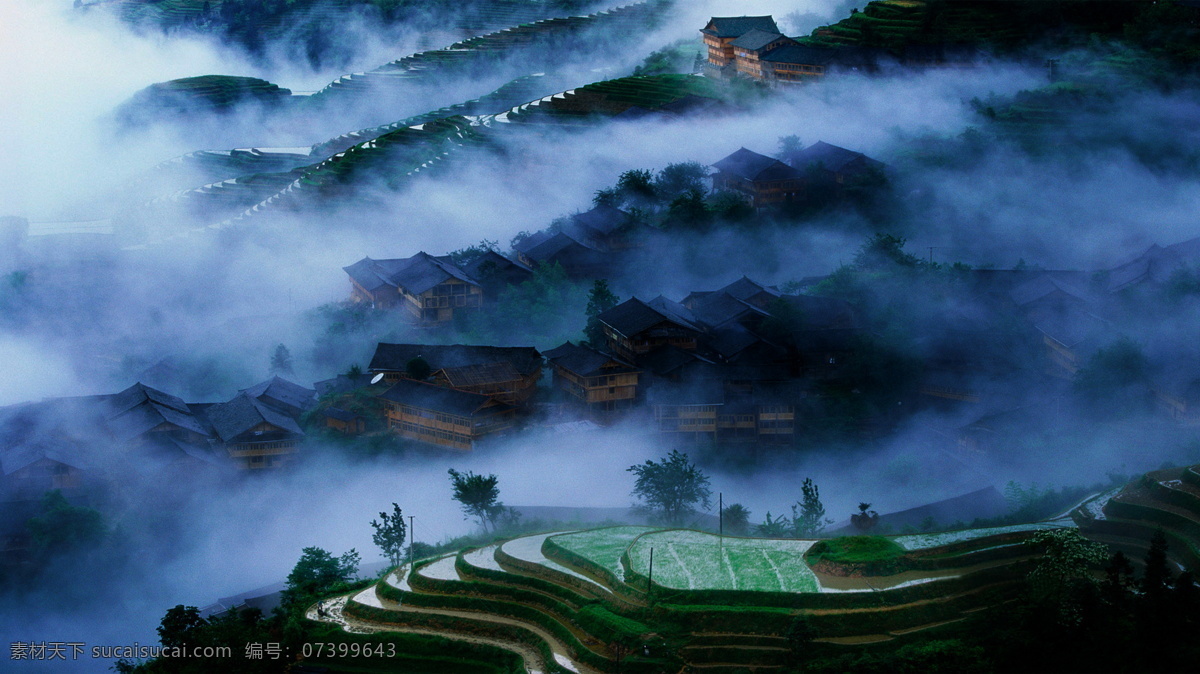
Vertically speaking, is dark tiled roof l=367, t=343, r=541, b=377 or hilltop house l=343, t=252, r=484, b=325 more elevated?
hilltop house l=343, t=252, r=484, b=325

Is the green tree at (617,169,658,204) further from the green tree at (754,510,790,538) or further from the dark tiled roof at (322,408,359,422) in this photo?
the green tree at (754,510,790,538)

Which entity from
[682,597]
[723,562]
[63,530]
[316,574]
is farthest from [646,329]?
[63,530]

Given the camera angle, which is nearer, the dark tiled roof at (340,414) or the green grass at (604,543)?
the green grass at (604,543)

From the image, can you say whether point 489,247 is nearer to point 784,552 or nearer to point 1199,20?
point 784,552

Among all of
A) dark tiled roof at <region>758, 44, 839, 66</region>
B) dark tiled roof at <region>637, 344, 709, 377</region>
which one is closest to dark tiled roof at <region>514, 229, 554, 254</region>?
dark tiled roof at <region>637, 344, 709, 377</region>

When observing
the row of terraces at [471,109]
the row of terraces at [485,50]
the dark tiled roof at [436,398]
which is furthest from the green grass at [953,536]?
the row of terraces at [485,50]

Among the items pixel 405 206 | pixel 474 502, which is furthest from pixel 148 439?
pixel 405 206

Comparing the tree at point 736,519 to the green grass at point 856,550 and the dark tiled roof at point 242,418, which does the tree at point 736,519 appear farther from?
the dark tiled roof at point 242,418
